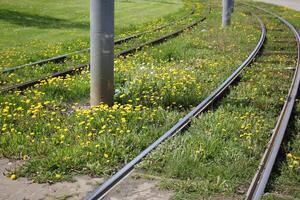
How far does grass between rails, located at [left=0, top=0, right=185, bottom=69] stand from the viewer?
44.5 ft

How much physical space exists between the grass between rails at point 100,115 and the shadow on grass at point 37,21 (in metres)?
8.33

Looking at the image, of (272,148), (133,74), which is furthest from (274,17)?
(272,148)

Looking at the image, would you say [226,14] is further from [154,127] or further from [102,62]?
[154,127]

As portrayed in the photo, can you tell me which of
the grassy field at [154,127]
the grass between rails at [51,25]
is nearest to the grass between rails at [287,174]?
the grassy field at [154,127]

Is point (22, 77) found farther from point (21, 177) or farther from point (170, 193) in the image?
point (170, 193)

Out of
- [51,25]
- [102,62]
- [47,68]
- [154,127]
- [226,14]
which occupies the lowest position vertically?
[51,25]

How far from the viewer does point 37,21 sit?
2028cm

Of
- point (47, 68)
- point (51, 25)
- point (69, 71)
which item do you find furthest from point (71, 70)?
point (51, 25)

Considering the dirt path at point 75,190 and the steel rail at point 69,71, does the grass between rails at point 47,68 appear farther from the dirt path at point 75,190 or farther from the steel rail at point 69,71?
the dirt path at point 75,190

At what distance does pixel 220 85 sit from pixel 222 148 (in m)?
3.11

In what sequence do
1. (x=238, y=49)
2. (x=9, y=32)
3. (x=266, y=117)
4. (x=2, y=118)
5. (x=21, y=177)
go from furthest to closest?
(x=9, y=32), (x=238, y=49), (x=266, y=117), (x=2, y=118), (x=21, y=177)

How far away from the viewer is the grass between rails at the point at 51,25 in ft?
44.5

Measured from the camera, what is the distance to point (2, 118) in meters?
6.75

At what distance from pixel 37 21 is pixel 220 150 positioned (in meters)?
15.9
